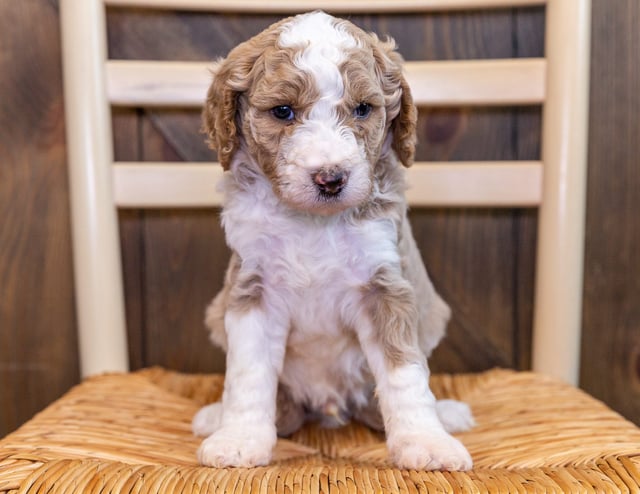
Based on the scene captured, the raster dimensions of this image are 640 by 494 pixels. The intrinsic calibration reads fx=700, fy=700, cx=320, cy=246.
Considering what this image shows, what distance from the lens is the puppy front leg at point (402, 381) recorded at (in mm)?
912

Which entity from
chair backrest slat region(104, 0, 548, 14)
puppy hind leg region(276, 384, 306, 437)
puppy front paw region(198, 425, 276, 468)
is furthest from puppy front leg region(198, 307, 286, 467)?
chair backrest slat region(104, 0, 548, 14)

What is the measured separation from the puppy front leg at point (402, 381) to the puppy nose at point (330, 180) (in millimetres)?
184

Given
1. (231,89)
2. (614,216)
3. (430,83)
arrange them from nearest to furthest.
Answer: (231,89)
(430,83)
(614,216)

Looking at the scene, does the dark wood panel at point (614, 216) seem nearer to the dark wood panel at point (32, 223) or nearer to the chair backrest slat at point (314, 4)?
the chair backrest slat at point (314, 4)

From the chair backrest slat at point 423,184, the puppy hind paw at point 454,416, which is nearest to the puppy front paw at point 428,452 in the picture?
the puppy hind paw at point 454,416

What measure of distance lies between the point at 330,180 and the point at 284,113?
0.13m

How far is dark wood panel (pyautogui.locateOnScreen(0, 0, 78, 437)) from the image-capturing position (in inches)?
60.7

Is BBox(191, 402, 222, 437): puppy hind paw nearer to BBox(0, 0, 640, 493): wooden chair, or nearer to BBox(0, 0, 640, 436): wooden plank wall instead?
BBox(0, 0, 640, 493): wooden chair

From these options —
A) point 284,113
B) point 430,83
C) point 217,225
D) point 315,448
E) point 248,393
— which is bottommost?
point 315,448

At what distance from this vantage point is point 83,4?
4.39ft

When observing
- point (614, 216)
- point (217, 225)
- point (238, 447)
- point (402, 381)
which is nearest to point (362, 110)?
point (402, 381)

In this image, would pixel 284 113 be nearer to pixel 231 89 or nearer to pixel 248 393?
pixel 231 89

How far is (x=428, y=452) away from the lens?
2.98 ft

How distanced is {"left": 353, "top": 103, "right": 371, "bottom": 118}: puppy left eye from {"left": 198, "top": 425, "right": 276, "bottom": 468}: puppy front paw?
455 millimetres
